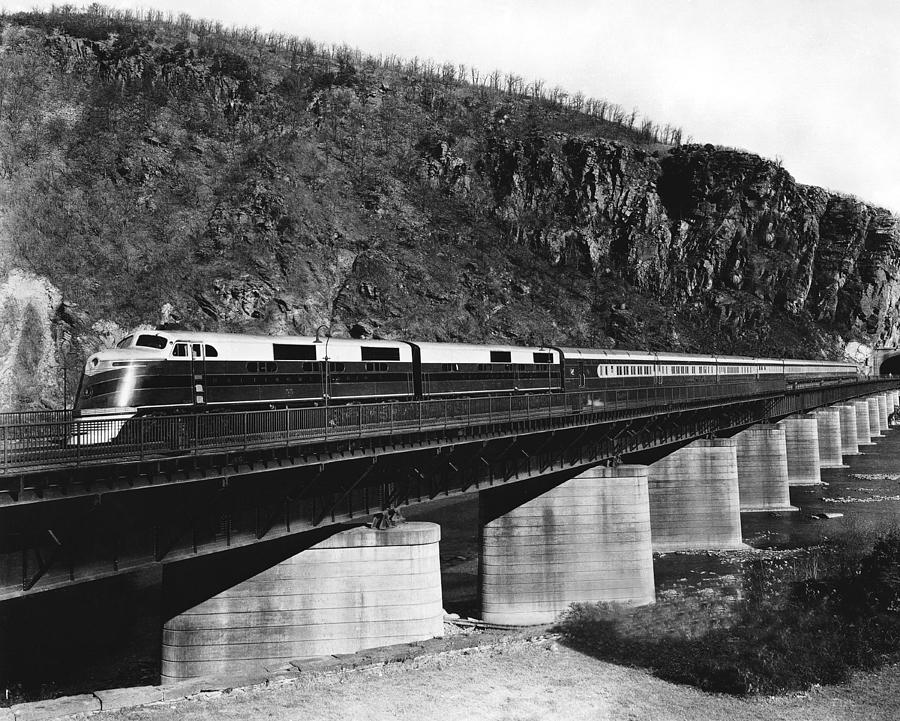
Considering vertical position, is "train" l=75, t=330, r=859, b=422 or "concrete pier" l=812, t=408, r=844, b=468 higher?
"train" l=75, t=330, r=859, b=422

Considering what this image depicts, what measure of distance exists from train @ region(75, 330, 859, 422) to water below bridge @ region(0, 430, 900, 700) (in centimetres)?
1124

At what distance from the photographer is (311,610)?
96.0ft

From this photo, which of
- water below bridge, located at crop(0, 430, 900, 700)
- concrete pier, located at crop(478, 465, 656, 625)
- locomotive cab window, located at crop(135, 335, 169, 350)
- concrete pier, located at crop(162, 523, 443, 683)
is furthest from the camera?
concrete pier, located at crop(478, 465, 656, 625)

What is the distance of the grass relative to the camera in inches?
1063

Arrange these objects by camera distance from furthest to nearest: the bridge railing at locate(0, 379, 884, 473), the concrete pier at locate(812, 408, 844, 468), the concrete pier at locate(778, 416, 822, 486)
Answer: the concrete pier at locate(812, 408, 844, 468), the concrete pier at locate(778, 416, 822, 486), the bridge railing at locate(0, 379, 884, 473)

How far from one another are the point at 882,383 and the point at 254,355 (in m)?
142

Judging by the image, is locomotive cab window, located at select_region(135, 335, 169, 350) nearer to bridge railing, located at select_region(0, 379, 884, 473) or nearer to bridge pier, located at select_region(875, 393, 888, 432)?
bridge railing, located at select_region(0, 379, 884, 473)

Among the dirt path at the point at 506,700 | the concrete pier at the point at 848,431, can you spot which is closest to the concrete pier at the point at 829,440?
the concrete pier at the point at 848,431

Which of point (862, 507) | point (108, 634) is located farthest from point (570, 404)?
point (862, 507)

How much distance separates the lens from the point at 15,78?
435 ft

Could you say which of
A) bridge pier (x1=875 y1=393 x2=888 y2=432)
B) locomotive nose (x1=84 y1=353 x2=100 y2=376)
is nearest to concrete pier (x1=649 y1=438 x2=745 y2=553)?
locomotive nose (x1=84 y1=353 x2=100 y2=376)

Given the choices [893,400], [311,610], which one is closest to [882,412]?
[893,400]

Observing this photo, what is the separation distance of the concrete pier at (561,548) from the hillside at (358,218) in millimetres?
68583

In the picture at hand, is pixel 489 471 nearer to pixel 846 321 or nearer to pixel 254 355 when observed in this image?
pixel 254 355
